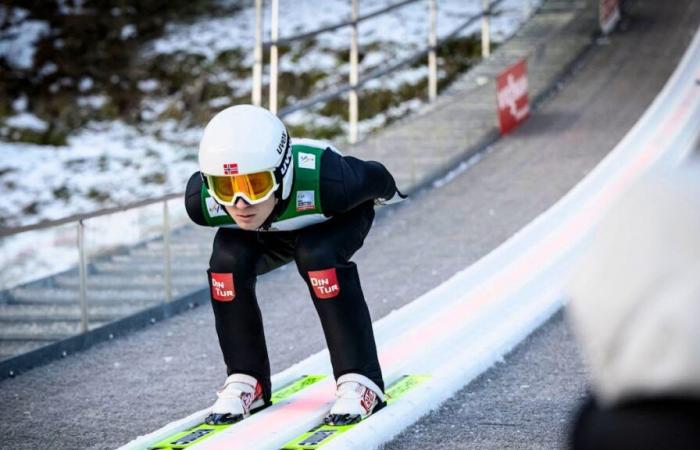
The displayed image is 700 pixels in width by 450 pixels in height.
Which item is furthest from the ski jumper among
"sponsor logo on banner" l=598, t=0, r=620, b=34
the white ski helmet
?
"sponsor logo on banner" l=598, t=0, r=620, b=34

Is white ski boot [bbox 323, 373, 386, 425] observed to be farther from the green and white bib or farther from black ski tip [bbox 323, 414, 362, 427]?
the green and white bib

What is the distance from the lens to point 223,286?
4410mm

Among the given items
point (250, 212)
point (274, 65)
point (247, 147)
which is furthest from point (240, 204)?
point (274, 65)

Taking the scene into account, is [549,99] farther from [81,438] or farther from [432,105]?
[81,438]

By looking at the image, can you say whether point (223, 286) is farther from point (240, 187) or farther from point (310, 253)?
point (240, 187)

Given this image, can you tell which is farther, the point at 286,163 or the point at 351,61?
the point at 351,61

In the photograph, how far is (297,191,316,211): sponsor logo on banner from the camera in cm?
432

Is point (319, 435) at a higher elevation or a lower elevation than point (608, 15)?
higher

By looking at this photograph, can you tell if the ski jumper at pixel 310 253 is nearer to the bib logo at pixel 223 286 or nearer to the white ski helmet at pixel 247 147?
the bib logo at pixel 223 286

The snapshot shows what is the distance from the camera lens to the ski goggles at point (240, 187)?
410 centimetres

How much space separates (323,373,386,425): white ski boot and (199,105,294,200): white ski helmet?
30.1 inches

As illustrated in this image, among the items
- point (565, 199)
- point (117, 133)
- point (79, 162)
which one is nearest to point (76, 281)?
point (565, 199)

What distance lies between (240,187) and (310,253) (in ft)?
1.27

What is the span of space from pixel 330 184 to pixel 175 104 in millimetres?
19528
